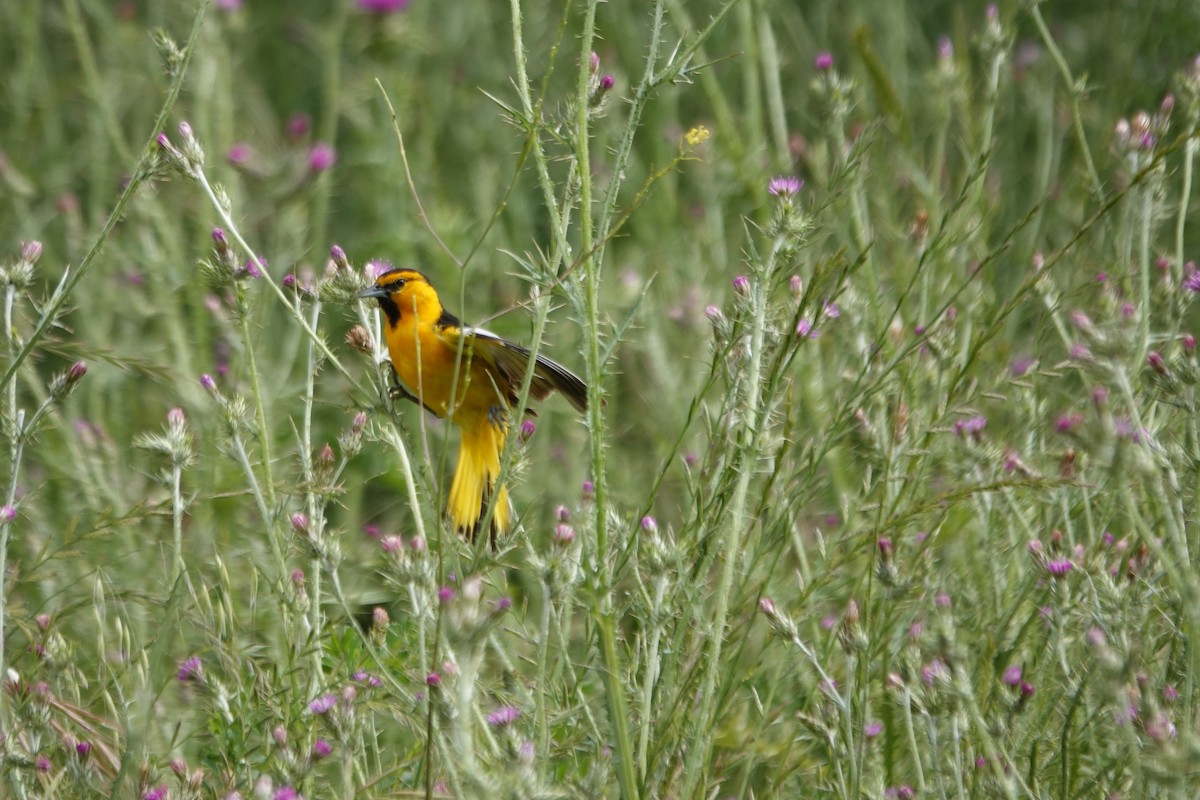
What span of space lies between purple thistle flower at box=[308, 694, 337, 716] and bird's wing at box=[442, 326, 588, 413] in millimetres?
980

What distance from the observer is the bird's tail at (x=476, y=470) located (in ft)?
11.9

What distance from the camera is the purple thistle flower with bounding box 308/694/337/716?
2172mm

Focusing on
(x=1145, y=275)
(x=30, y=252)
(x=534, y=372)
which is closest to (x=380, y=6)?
(x=534, y=372)

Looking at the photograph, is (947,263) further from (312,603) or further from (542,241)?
(542,241)

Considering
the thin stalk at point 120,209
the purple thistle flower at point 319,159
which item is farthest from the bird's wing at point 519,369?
the purple thistle flower at point 319,159

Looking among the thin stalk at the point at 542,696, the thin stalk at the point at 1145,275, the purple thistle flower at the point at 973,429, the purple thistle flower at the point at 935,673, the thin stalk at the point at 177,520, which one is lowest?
the thin stalk at the point at 177,520

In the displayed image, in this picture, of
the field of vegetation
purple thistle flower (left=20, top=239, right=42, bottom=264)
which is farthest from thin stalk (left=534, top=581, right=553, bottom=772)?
purple thistle flower (left=20, top=239, right=42, bottom=264)

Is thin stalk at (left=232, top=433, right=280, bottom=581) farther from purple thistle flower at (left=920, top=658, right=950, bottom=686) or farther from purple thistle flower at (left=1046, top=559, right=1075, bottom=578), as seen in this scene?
purple thistle flower at (left=1046, top=559, right=1075, bottom=578)

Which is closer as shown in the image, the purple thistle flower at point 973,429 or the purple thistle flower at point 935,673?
the purple thistle flower at point 935,673

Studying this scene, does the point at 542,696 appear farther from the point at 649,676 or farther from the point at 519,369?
the point at 519,369

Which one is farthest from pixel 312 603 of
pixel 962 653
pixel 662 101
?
pixel 662 101

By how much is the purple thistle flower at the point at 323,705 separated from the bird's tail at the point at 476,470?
1.28 m

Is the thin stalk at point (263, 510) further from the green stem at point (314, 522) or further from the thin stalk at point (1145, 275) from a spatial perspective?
the thin stalk at point (1145, 275)

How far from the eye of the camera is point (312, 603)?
8.44 feet
